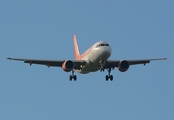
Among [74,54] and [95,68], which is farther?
[74,54]

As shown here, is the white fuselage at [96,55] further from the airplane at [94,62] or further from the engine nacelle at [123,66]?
the engine nacelle at [123,66]

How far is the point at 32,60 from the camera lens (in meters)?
74.3

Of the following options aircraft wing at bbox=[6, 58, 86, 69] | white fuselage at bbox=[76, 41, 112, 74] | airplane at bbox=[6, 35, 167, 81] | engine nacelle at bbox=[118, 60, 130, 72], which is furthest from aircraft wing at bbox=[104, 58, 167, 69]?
aircraft wing at bbox=[6, 58, 86, 69]

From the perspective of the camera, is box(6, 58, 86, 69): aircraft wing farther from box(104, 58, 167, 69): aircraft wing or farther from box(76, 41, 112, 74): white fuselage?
box(104, 58, 167, 69): aircraft wing

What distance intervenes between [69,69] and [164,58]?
1413cm

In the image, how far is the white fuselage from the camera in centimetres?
7025

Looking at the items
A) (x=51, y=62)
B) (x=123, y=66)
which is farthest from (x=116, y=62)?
(x=51, y=62)

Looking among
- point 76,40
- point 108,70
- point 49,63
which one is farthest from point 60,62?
point 76,40

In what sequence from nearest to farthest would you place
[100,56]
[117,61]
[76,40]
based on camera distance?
1. [100,56]
2. [117,61]
3. [76,40]

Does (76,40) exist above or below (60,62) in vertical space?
above

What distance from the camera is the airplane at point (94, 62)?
70700 millimetres

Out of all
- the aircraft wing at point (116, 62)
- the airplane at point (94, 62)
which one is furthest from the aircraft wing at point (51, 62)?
the aircraft wing at point (116, 62)

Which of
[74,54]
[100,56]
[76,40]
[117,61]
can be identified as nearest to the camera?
[100,56]

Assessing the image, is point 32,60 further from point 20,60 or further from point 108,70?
point 108,70
